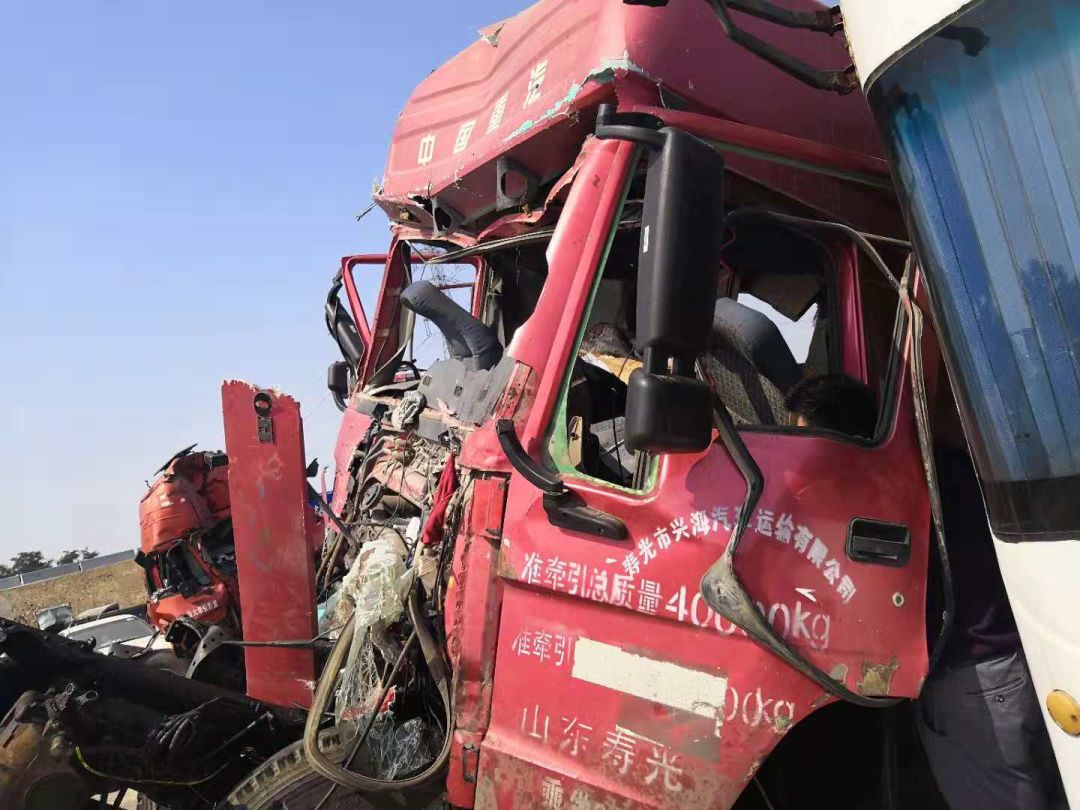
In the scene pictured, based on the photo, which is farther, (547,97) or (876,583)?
(547,97)

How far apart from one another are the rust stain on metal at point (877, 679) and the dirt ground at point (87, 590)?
46.5 ft

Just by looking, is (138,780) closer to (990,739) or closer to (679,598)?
(679,598)

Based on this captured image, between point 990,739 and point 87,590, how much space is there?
54.5ft

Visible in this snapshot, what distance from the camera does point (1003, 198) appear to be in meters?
1.37

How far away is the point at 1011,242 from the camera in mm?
1368

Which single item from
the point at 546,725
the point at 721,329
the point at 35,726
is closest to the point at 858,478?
the point at 721,329

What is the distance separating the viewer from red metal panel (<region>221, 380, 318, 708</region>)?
3.00 meters

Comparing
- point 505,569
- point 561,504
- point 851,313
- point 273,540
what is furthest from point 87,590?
point 851,313

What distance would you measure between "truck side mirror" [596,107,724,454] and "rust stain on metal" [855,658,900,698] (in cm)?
65

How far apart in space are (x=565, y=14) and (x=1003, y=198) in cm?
190

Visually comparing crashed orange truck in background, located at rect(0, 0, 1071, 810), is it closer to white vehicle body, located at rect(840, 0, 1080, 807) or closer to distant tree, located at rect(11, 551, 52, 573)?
white vehicle body, located at rect(840, 0, 1080, 807)

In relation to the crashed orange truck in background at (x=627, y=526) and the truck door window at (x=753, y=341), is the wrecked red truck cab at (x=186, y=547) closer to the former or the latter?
the crashed orange truck in background at (x=627, y=526)

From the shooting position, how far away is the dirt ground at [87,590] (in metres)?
14.3

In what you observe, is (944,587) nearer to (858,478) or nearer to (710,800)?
(858,478)
